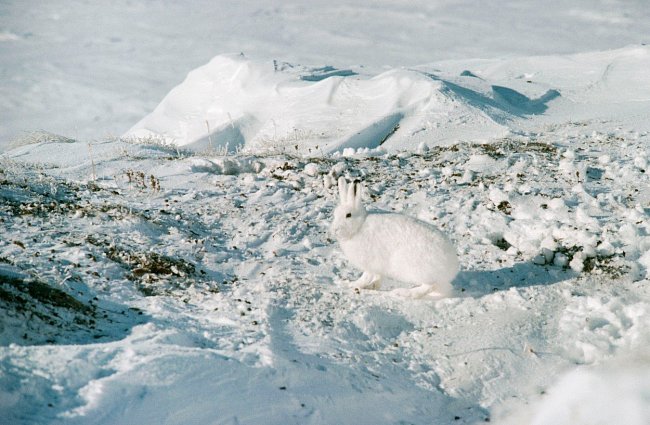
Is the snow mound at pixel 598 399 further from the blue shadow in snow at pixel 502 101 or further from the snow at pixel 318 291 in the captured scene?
the blue shadow in snow at pixel 502 101

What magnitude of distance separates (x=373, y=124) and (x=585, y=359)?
26.1 feet

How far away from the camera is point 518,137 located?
9.32 meters

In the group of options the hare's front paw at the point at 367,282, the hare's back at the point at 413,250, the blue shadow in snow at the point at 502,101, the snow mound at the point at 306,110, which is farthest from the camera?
the blue shadow in snow at the point at 502,101

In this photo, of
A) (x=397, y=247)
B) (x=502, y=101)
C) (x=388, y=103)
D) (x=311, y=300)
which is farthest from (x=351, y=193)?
(x=502, y=101)

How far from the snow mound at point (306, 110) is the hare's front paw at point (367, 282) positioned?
16.2ft

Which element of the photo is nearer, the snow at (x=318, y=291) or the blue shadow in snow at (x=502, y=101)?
the snow at (x=318, y=291)

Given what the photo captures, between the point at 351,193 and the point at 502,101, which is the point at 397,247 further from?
the point at 502,101

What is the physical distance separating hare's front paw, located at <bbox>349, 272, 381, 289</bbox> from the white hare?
4cm

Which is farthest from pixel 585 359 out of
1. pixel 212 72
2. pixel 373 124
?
pixel 212 72

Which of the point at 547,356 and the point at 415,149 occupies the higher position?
the point at 415,149

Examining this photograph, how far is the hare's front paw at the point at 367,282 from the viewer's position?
4805 millimetres

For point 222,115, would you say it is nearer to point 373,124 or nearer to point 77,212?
point 373,124

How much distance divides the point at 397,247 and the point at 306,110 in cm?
940

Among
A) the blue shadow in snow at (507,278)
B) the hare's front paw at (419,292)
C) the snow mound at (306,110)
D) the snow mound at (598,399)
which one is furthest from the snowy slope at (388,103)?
the snow mound at (598,399)
